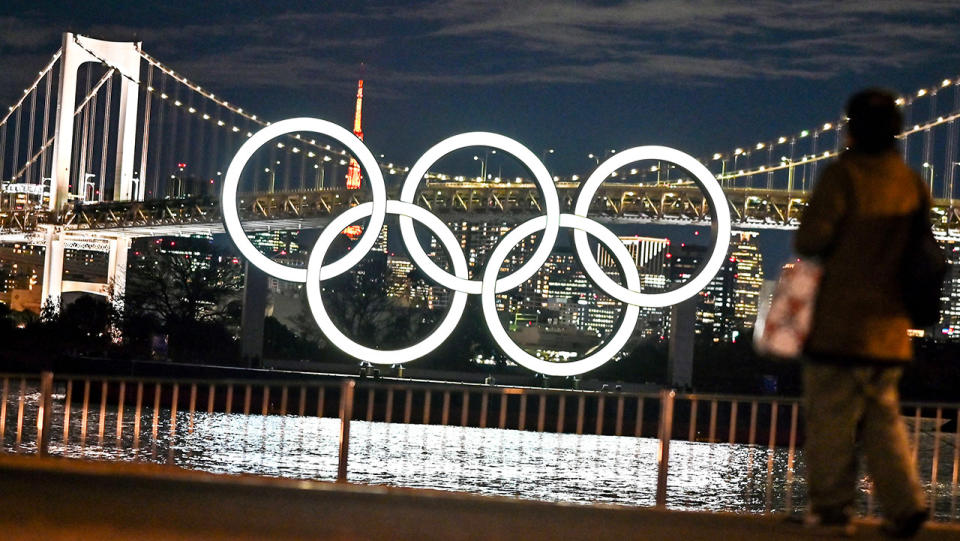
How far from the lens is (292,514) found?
→ 541 cm

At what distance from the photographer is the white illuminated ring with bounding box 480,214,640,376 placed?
19984 mm

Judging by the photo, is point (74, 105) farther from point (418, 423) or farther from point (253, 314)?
point (418, 423)

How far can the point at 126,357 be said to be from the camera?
143 feet

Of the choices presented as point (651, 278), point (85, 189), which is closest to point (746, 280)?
point (651, 278)

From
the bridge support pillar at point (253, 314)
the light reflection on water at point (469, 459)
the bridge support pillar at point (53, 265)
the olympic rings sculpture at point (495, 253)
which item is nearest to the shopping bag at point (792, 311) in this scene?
the light reflection on water at point (469, 459)

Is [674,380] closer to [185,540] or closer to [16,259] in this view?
[185,540]

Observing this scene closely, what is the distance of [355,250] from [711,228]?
17.4ft

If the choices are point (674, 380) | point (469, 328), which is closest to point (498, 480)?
point (674, 380)

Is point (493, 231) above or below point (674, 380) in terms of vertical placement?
above

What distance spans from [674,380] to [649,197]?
14683 millimetres

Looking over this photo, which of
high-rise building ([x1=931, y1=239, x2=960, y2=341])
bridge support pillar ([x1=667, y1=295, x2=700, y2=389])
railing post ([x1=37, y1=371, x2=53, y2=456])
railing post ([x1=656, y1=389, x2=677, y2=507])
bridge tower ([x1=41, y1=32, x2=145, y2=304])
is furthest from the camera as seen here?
high-rise building ([x1=931, y1=239, x2=960, y2=341])

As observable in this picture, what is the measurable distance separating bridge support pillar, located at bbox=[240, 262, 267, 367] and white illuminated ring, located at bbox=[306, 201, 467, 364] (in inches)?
856

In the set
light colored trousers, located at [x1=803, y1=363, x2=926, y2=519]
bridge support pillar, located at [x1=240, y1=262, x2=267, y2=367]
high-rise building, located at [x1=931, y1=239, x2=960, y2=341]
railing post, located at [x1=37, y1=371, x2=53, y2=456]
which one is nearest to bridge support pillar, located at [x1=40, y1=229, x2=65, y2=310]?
bridge support pillar, located at [x1=240, y1=262, x2=267, y2=367]

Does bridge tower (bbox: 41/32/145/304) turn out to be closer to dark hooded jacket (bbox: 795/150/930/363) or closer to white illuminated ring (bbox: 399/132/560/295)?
white illuminated ring (bbox: 399/132/560/295)
